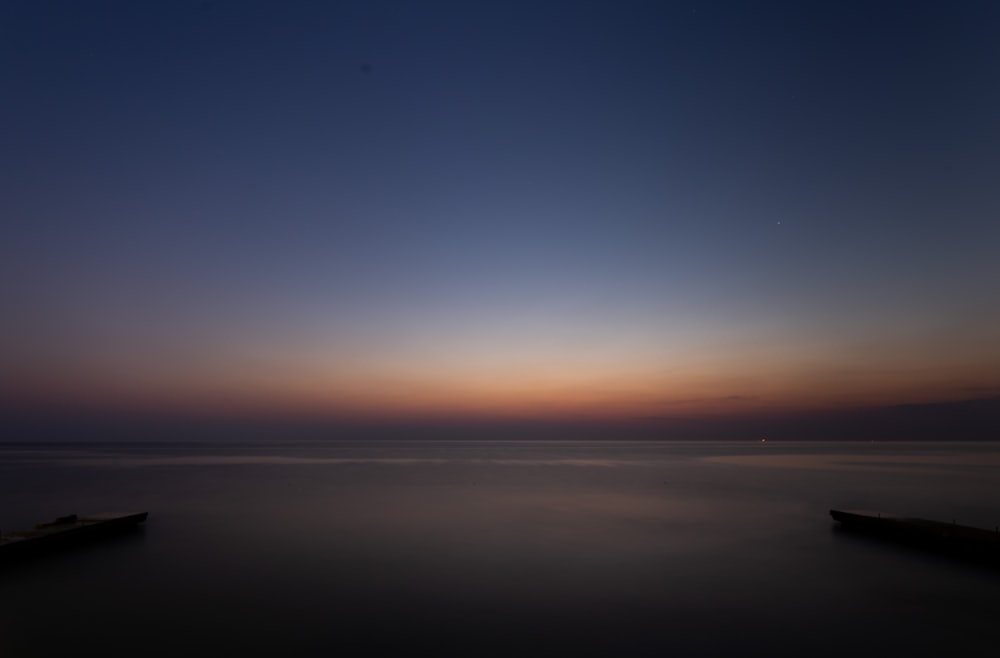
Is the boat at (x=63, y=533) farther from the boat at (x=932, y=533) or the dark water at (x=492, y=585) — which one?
the boat at (x=932, y=533)

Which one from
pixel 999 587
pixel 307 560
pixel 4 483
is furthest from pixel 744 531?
pixel 4 483

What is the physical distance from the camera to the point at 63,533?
24.4 meters

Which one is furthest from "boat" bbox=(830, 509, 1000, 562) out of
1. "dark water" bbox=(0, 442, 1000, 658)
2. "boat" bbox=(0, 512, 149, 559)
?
"boat" bbox=(0, 512, 149, 559)

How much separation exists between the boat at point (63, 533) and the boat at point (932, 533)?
119ft

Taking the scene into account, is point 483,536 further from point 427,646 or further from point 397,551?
point 427,646

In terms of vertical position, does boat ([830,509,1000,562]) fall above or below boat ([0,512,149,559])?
below

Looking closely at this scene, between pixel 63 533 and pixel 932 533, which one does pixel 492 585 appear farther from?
pixel 932 533

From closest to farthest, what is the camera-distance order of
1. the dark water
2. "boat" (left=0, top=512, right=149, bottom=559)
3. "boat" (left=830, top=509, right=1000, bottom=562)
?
the dark water < "boat" (left=0, top=512, right=149, bottom=559) < "boat" (left=830, top=509, right=1000, bottom=562)

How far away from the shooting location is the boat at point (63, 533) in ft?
72.6

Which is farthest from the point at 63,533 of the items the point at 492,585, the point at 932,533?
the point at 932,533

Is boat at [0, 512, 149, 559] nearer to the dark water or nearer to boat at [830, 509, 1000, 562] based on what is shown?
the dark water

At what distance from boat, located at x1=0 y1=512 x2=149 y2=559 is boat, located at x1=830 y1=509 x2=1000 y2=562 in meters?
36.3

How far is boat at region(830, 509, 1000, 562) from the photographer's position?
23094 mm

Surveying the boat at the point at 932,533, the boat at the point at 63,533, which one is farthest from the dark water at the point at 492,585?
the boat at the point at 932,533
